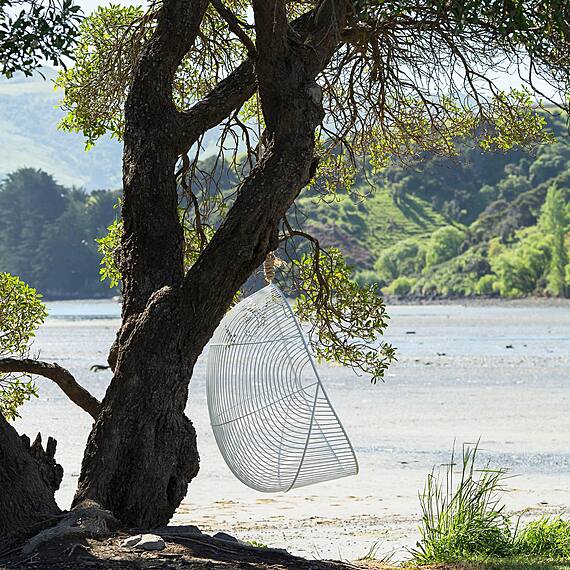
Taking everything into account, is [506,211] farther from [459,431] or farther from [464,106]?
[464,106]

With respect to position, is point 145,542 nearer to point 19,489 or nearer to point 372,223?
point 19,489

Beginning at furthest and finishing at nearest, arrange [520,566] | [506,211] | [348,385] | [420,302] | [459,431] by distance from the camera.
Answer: [506,211]
[420,302]
[348,385]
[459,431]
[520,566]

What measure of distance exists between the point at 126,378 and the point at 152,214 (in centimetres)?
103

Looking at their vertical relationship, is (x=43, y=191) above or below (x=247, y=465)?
above

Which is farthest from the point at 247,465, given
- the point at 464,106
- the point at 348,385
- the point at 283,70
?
the point at 348,385

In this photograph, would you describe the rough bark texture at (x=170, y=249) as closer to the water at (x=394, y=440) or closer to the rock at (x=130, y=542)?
the rock at (x=130, y=542)

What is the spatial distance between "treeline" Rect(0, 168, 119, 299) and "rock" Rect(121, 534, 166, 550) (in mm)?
112335

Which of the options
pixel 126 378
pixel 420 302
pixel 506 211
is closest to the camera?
pixel 126 378

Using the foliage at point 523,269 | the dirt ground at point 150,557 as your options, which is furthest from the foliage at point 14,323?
the foliage at point 523,269

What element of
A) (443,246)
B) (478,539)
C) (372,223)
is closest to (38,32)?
Result: (478,539)

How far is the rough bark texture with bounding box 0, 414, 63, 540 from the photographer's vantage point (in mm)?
5547

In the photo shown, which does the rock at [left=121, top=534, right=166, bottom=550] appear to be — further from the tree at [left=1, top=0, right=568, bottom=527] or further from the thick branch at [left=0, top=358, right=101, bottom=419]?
the thick branch at [left=0, top=358, right=101, bottom=419]

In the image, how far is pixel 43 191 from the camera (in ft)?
422

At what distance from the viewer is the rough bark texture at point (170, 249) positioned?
5.69 metres
